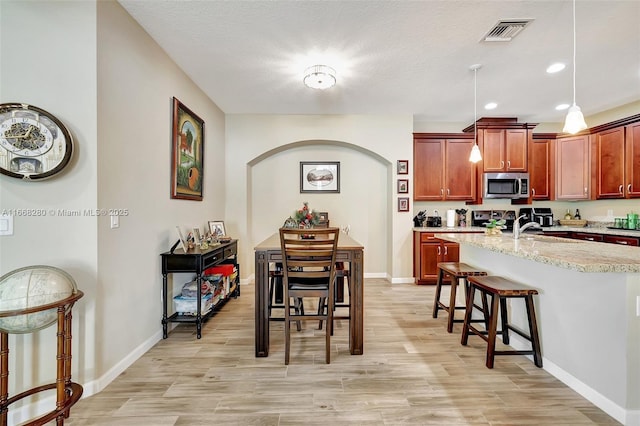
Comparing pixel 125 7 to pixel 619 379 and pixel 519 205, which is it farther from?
pixel 519 205

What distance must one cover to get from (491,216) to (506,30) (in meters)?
3.33

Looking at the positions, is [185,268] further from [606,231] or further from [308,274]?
[606,231]

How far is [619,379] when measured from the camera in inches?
62.1

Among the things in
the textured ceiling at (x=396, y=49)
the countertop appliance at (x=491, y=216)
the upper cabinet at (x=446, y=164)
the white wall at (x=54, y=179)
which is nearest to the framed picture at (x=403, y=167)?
the upper cabinet at (x=446, y=164)

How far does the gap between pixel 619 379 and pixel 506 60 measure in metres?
2.82

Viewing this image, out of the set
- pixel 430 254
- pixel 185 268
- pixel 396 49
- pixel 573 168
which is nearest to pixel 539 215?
pixel 573 168

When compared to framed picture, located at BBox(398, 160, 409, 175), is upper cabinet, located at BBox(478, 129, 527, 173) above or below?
above

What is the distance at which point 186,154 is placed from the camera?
120 inches

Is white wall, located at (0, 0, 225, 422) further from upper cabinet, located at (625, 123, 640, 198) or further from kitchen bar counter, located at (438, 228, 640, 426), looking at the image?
upper cabinet, located at (625, 123, 640, 198)

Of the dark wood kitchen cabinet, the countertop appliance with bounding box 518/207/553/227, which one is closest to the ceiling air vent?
the dark wood kitchen cabinet

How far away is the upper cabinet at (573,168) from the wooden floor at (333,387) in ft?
11.8

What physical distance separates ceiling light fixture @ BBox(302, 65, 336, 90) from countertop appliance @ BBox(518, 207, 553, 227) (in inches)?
165

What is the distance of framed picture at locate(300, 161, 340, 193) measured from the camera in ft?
15.7

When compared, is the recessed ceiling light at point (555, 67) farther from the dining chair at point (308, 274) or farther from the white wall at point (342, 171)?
the dining chair at point (308, 274)
